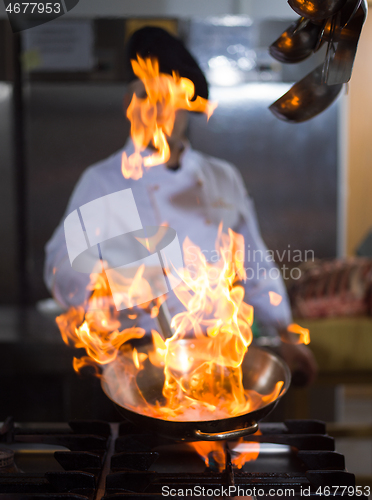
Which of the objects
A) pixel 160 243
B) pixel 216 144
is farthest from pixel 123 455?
pixel 216 144

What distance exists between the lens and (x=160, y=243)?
812mm

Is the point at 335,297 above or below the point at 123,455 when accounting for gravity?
below

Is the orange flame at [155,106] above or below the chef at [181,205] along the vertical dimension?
above

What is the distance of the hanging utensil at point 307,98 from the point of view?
61cm

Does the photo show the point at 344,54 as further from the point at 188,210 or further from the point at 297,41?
the point at 188,210

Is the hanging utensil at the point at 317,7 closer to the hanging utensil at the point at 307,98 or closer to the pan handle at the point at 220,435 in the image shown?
the hanging utensil at the point at 307,98

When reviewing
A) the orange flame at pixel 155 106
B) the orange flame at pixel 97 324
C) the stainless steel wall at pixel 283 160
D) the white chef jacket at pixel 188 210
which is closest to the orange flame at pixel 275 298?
the white chef jacket at pixel 188 210

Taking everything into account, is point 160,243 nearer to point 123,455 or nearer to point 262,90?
point 123,455

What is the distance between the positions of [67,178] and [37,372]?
21.3 inches

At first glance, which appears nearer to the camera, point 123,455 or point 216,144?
point 123,455

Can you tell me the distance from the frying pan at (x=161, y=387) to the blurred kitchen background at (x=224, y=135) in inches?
29.6

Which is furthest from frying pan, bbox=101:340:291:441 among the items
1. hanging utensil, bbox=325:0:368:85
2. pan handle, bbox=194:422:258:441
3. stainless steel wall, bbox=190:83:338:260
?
stainless steel wall, bbox=190:83:338:260

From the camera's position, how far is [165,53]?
0.83 m

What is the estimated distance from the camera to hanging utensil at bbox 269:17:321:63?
0.60 meters
